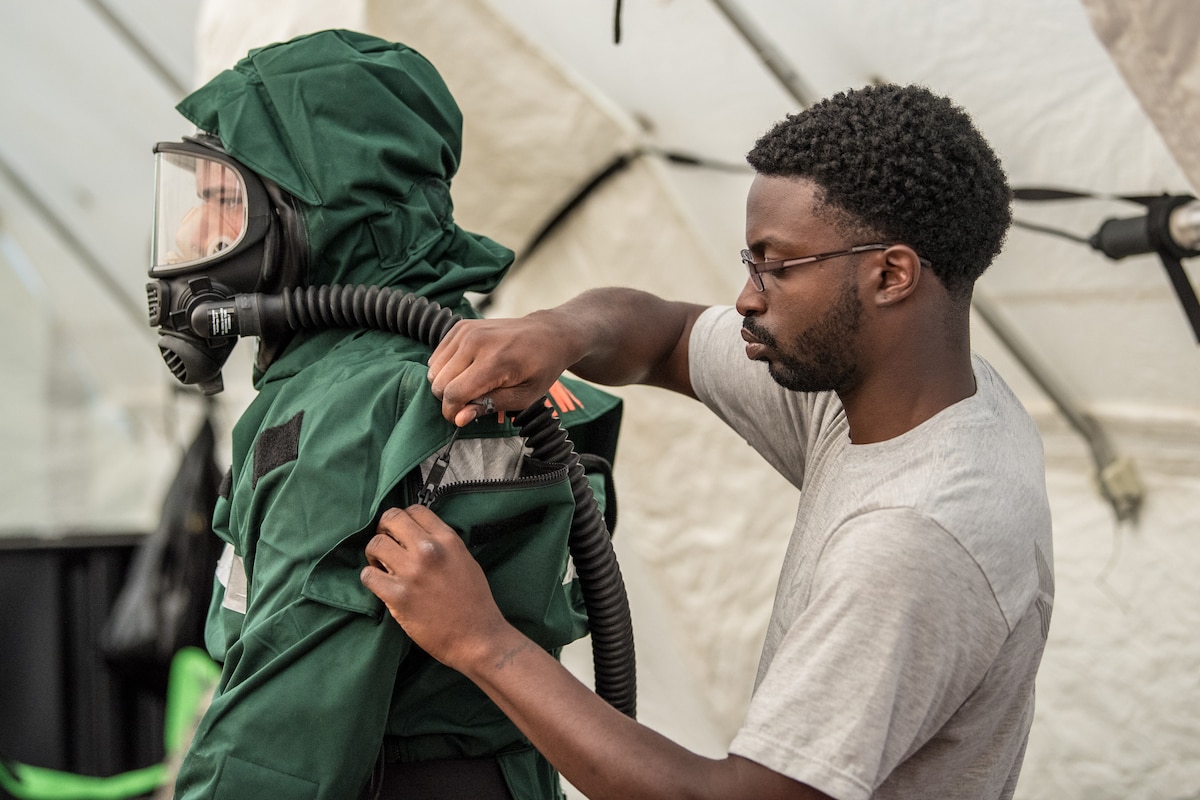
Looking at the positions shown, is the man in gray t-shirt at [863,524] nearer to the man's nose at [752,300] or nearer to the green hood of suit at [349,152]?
the man's nose at [752,300]

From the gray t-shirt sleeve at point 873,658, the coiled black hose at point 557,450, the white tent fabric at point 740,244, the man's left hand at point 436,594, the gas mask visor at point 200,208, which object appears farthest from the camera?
the white tent fabric at point 740,244

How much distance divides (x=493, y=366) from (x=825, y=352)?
14.8 inches

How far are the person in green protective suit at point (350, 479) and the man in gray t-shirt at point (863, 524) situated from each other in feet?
0.26

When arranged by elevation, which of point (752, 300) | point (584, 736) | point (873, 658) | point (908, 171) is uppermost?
point (908, 171)

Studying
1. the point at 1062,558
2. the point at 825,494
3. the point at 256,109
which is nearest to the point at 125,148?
the point at 256,109

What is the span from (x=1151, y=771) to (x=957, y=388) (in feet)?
5.41

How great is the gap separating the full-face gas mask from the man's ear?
0.77 metres

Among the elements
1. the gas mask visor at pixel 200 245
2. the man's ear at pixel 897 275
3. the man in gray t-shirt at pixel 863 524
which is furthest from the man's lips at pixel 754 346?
the gas mask visor at pixel 200 245

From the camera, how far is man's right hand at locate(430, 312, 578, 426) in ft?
4.31

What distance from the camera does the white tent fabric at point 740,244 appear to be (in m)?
2.21

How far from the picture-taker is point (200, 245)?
1.63 meters

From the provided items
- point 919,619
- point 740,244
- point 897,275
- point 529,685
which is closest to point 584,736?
point 529,685

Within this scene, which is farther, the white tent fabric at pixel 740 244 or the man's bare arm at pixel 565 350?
the white tent fabric at pixel 740 244

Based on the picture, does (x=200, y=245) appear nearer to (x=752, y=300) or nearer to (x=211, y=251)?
(x=211, y=251)
